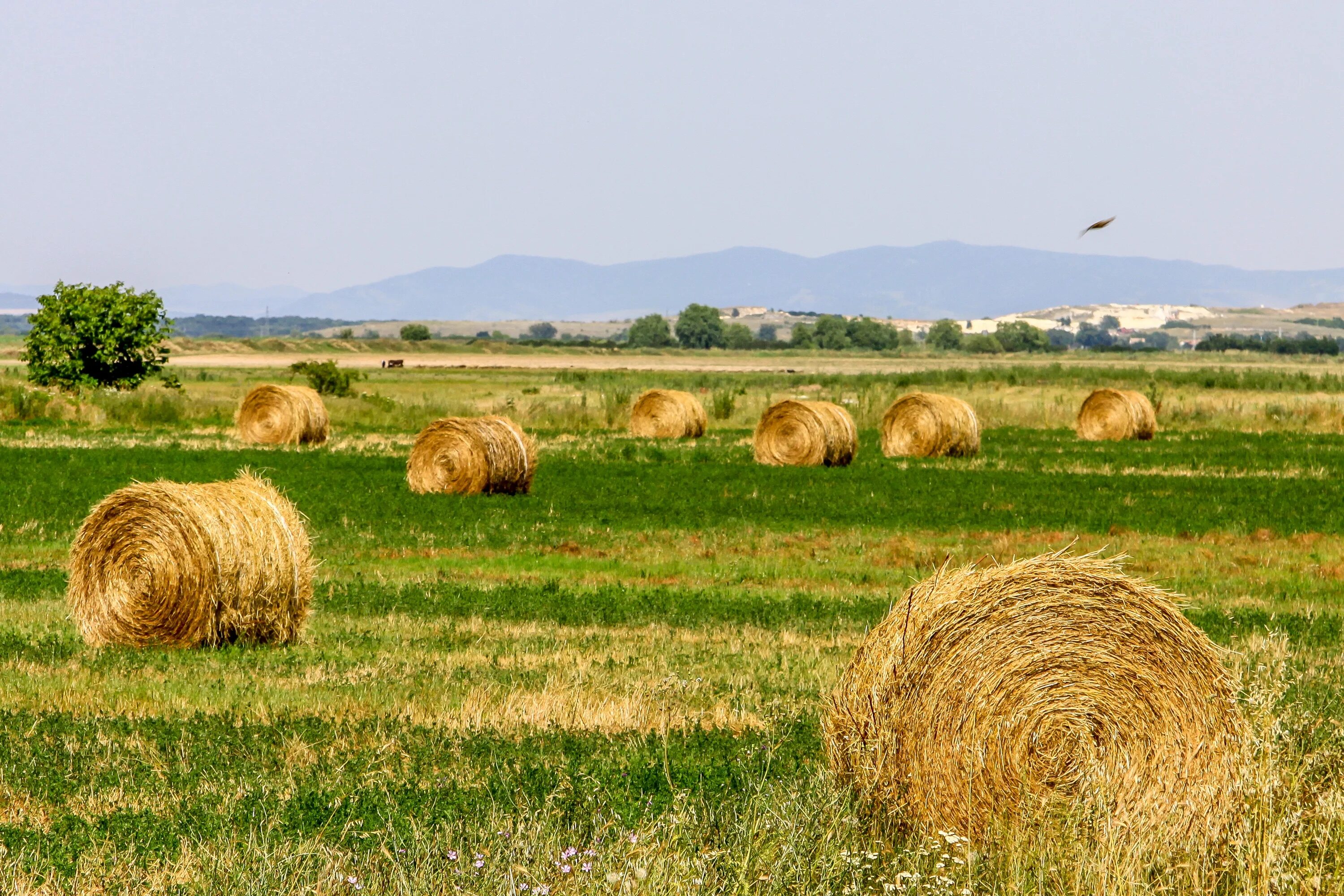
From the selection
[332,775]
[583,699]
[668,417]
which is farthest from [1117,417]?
[332,775]

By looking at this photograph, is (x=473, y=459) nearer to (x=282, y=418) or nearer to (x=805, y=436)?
(x=805, y=436)

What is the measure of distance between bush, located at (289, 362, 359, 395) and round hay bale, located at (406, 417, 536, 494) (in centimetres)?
3734

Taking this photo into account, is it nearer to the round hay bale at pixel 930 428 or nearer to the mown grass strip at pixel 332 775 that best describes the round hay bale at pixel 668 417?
the round hay bale at pixel 930 428

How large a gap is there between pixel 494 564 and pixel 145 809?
38.0ft

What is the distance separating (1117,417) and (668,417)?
1210 centimetres

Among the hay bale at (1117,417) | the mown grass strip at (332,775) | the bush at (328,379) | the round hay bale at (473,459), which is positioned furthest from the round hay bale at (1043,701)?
the bush at (328,379)

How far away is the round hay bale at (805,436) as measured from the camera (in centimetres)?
3206

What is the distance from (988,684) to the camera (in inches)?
298

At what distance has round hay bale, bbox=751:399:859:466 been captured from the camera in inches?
1262

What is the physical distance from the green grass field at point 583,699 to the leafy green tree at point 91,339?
25.7m

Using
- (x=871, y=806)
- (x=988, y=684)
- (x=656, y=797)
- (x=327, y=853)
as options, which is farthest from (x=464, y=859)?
(x=988, y=684)

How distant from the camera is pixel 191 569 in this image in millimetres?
12828

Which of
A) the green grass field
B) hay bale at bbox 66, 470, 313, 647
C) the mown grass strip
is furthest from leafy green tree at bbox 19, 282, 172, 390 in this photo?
the mown grass strip

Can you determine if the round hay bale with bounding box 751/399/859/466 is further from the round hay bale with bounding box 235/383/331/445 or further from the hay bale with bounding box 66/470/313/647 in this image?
the hay bale with bounding box 66/470/313/647
